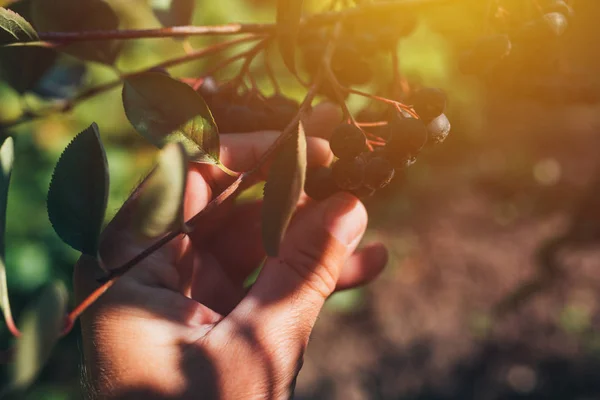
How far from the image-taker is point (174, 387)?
0.98m

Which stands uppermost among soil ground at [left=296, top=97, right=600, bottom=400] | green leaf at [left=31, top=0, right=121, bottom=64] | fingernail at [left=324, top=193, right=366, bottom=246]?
green leaf at [left=31, top=0, right=121, bottom=64]

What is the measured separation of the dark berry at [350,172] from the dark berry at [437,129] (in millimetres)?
122

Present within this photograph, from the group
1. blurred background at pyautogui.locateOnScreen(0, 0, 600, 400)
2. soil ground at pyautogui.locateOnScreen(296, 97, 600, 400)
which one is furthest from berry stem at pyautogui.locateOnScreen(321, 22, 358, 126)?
soil ground at pyautogui.locateOnScreen(296, 97, 600, 400)

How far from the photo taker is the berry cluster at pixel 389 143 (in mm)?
830

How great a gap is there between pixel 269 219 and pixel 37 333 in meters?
0.26

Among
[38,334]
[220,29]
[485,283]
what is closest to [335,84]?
[220,29]

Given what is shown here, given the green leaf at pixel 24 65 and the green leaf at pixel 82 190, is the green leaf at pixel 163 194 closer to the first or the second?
the green leaf at pixel 82 190

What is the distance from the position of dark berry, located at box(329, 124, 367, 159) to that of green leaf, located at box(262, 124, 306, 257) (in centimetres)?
18

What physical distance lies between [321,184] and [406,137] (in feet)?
0.81

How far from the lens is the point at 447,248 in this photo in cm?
377

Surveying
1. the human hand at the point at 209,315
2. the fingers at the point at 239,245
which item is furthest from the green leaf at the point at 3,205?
the fingers at the point at 239,245

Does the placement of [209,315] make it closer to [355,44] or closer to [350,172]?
[350,172]

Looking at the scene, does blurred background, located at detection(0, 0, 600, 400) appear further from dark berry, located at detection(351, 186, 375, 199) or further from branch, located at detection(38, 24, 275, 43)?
branch, located at detection(38, 24, 275, 43)

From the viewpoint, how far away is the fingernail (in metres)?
1.13
